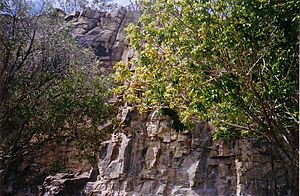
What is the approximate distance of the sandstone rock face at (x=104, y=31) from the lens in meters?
18.1

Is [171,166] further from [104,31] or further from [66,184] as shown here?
[104,31]

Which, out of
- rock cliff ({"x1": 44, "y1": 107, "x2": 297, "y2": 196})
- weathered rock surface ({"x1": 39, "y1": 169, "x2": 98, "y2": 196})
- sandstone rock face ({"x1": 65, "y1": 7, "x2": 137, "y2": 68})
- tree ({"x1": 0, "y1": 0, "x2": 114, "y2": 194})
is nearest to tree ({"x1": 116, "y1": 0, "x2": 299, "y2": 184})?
rock cliff ({"x1": 44, "y1": 107, "x2": 297, "y2": 196})

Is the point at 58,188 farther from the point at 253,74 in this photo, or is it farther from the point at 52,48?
the point at 253,74

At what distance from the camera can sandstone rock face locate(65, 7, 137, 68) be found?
59.5ft

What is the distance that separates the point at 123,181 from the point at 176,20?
18.6 feet

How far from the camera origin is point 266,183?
1090cm

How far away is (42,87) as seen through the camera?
12.4 m

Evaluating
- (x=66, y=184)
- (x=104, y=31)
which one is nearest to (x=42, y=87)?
(x=66, y=184)

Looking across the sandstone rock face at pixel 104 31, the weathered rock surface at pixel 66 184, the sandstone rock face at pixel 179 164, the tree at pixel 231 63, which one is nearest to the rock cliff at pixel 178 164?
the sandstone rock face at pixel 179 164

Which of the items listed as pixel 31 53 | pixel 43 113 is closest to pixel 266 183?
pixel 43 113

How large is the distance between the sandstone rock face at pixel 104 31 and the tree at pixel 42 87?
4.85m

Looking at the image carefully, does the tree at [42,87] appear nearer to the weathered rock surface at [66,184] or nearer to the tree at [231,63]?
the weathered rock surface at [66,184]

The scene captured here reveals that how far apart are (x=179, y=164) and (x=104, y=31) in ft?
29.6

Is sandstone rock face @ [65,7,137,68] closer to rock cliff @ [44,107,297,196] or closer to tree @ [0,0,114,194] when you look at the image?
tree @ [0,0,114,194]
